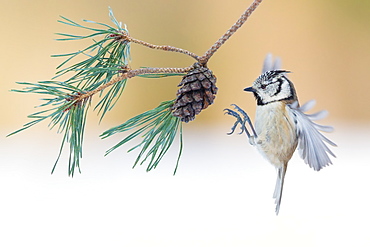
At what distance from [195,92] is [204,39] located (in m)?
1.21

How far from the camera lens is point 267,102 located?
460 millimetres

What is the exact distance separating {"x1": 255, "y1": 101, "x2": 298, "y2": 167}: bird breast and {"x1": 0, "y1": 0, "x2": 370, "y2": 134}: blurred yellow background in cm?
94

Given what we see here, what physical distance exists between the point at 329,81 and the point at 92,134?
806 mm

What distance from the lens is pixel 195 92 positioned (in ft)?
1.32

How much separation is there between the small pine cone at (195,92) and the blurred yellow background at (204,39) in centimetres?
101

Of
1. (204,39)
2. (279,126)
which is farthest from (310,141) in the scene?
(204,39)

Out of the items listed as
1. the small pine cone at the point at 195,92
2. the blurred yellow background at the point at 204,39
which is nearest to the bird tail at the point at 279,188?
the small pine cone at the point at 195,92

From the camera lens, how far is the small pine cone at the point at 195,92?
397 millimetres

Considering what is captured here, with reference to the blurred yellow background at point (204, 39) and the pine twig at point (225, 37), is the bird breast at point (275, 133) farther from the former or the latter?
the blurred yellow background at point (204, 39)

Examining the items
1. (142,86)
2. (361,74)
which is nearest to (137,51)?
(142,86)

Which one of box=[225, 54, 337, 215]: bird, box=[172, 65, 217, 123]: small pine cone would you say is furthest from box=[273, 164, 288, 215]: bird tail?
box=[172, 65, 217, 123]: small pine cone

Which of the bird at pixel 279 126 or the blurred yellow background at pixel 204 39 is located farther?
the blurred yellow background at pixel 204 39

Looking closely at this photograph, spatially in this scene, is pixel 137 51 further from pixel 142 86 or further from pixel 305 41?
pixel 305 41

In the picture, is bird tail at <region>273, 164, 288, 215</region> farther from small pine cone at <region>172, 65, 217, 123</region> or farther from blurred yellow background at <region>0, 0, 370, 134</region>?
blurred yellow background at <region>0, 0, 370, 134</region>
